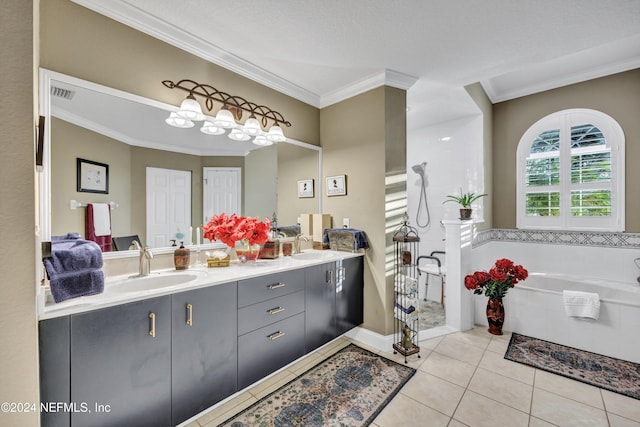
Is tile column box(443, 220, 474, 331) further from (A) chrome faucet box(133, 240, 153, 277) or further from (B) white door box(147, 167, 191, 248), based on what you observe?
(A) chrome faucet box(133, 240, 153, 277)

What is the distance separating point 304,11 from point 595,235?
405 centimetres

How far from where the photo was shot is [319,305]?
88.7 inches

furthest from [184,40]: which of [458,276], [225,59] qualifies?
[458,276]

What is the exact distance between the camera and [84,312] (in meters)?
1.16

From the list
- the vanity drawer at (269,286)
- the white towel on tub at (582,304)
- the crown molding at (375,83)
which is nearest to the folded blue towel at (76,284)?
the vanity drawer at (269,286)

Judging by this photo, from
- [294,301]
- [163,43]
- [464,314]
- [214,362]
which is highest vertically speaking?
[163,43]

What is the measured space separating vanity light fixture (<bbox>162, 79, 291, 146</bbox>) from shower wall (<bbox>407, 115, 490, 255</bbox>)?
2451 mm

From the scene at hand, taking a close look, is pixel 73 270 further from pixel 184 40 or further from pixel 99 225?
pixel 184 40

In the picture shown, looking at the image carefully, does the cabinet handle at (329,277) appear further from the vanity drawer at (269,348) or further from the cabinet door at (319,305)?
the vanity drawer at (269,348)

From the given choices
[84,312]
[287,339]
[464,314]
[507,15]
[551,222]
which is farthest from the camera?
[551,222]

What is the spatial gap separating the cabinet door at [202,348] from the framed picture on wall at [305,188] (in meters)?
1.44

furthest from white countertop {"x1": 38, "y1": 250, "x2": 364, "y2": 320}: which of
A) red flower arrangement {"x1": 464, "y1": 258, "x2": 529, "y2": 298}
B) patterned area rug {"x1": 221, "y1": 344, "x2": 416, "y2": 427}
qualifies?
red flower arrangement {"x1": 464, "y1": 258, "x2": 529, "y2": 298}

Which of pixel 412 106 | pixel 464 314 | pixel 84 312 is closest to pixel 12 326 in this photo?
pixel 84 312

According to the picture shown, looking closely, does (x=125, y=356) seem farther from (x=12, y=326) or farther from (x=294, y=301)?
(x=294, y=301)
